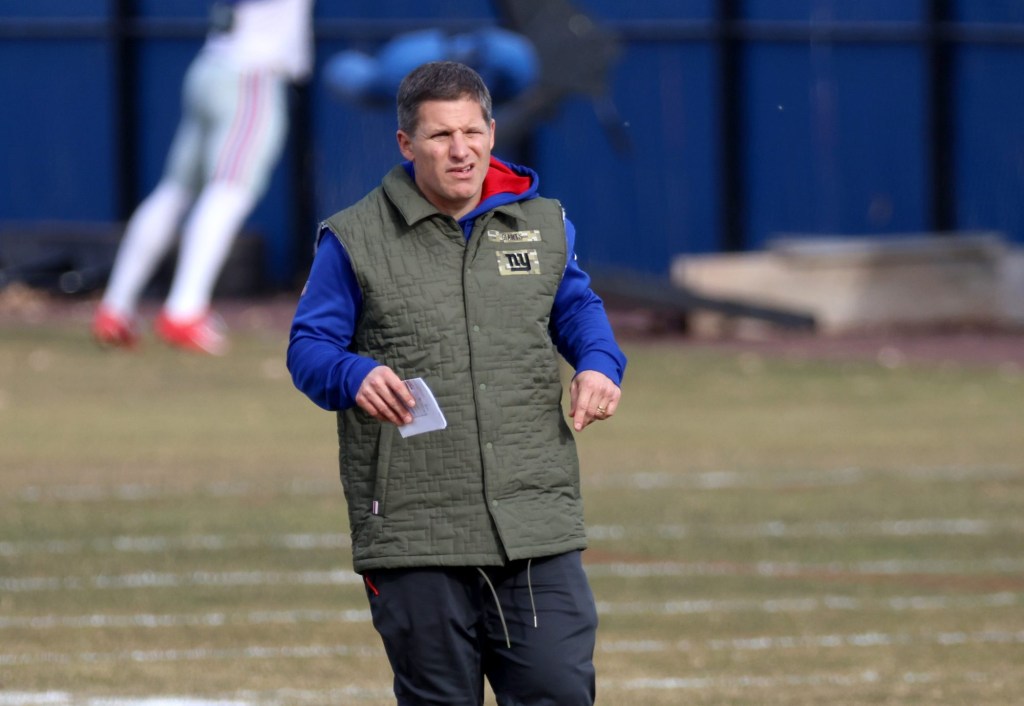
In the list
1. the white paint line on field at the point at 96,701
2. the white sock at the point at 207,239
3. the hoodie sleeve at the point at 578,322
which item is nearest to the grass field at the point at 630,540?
the white paint line on field at the point at 96,701

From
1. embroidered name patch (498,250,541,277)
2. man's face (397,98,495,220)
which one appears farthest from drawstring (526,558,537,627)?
man's face (397,98,495,220)

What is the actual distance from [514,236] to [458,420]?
424 millimetres

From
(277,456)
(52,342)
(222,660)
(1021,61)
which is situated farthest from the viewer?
(1021,61)

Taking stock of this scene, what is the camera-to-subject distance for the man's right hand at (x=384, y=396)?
4.33m

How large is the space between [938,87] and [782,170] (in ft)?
6.03

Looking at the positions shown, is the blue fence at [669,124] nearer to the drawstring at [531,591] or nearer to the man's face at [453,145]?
the man's face at [453,145]

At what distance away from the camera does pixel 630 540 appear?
919cm

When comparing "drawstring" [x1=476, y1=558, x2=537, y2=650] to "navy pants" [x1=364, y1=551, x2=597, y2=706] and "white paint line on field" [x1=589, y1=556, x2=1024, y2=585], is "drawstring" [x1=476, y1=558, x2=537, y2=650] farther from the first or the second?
"white paint line on field" [x1=589, y1=556, x2=1024, y2=585]

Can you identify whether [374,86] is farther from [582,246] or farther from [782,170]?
[782,170]

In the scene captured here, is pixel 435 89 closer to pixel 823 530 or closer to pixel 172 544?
pixel 172 544

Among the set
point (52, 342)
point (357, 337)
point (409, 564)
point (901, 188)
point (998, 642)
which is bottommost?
point (998, 642)

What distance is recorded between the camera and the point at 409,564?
4508 millimetres

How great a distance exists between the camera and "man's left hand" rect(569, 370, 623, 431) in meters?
4.49

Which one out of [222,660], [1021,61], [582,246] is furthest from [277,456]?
[1021,61]
